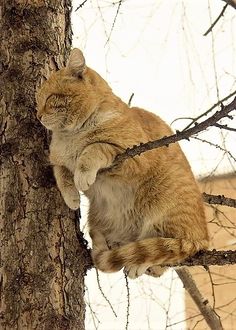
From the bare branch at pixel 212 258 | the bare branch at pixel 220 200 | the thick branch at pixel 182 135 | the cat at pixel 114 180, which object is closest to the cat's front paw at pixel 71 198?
the cat at pixel 114 180

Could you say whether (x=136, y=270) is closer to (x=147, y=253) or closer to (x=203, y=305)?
(x=147, y=253)

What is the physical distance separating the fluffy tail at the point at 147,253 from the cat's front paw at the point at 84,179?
16 cm

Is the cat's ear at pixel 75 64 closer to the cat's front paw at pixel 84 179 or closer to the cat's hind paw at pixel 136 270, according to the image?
the cat's front paw at pixel 84 179

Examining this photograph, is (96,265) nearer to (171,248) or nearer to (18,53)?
(171,248)

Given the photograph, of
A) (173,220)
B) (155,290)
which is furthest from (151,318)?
(173,220)

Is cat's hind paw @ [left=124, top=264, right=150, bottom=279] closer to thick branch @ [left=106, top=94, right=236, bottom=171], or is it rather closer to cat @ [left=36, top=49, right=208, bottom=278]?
cat @ [left=36, top=49, right=208, bottom=278]

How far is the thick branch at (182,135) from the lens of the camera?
3.74 feet

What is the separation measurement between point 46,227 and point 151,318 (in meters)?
1.12

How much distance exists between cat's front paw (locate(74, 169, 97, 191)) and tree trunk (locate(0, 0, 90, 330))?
93 mm

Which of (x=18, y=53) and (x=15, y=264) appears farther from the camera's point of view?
(x=18, y=53)

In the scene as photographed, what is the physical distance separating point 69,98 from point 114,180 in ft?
0.75

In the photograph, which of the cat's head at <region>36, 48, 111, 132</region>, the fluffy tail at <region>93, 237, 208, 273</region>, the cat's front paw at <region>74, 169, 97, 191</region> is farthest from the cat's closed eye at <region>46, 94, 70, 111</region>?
the fluffy tail at <region>93, 237, 208, 273</region>

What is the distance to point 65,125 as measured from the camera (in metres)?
1.58

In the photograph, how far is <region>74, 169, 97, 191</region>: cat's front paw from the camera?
4.79ft
